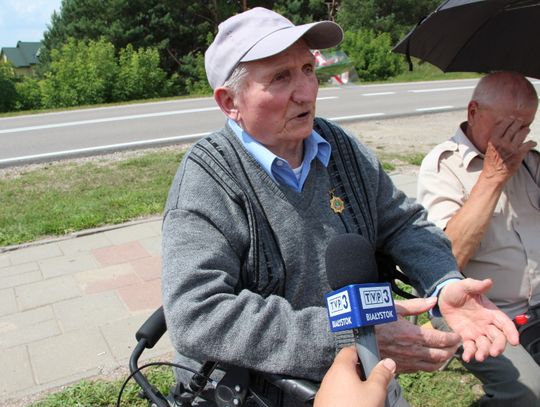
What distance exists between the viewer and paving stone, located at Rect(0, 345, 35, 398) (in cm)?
316

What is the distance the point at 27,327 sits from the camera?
3.81 metres

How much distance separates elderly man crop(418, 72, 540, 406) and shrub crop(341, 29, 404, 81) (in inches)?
978

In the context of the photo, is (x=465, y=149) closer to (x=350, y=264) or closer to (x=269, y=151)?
(x=269, y=151)

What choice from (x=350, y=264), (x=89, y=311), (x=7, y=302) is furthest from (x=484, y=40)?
(x=7, y=302)

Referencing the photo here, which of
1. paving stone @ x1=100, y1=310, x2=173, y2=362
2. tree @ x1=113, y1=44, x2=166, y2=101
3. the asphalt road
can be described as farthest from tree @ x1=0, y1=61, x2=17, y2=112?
paving stone @ x1=100, y1=310, x2=173, y2=362

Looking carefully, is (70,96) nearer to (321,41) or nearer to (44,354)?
(44,354)

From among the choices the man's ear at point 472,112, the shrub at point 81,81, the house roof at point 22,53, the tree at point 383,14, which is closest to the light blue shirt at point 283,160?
the man's ear at point 472,112

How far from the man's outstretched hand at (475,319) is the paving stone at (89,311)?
2629mm

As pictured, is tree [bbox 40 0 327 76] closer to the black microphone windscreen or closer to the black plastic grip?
the black plastic grip

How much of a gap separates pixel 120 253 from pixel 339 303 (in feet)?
13.7

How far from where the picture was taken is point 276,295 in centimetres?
177

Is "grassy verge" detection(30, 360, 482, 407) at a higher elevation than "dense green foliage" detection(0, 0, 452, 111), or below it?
higher

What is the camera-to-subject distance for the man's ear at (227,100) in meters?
1.91

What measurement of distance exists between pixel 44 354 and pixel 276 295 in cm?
231
